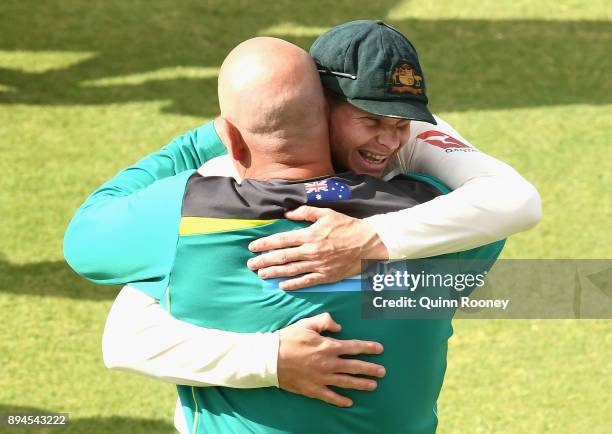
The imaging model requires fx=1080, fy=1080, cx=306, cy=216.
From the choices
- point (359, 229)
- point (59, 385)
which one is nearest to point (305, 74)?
point (359, 229)

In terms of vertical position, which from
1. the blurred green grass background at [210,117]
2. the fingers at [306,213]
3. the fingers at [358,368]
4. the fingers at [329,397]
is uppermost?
the fingers at [306,213]

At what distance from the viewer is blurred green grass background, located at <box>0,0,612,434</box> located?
194 inches

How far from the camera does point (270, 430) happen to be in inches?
97.7

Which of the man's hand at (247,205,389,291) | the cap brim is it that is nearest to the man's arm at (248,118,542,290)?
the man's hand at (247,205,389,291)

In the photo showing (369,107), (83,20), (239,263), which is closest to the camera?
(239,263)

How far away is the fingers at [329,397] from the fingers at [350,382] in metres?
0.02

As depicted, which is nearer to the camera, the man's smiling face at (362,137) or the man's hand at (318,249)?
the man's hand at (318,249)

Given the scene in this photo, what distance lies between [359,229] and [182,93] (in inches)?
222

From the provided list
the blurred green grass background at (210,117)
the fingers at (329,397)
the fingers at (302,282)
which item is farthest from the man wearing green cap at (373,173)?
the blurred green grass background at (210,117)

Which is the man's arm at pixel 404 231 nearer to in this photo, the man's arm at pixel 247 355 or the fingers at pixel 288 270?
the fingers at pixel 288 270

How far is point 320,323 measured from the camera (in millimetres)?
2398

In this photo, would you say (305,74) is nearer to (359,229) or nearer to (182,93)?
(359,229)

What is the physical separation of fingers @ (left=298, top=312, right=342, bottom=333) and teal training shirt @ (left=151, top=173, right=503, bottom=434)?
0.03 metres

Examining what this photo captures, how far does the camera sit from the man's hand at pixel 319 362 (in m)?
2.39
